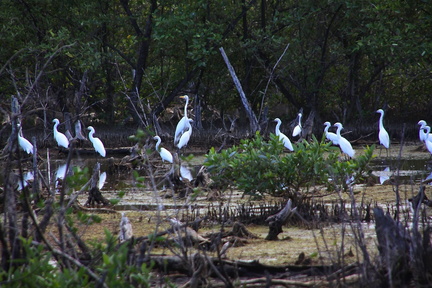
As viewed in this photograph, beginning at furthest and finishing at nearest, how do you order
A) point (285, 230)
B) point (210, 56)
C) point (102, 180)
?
point (210, 56) < point (102, 180) < point (285, 230)

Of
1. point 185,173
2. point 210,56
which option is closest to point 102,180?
point 185,173

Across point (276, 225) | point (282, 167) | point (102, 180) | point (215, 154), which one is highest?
point (215, 154)

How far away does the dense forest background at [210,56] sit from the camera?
16750mm

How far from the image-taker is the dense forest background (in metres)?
16.8

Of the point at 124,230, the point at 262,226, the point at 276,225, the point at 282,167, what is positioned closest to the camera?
the point at 124,230

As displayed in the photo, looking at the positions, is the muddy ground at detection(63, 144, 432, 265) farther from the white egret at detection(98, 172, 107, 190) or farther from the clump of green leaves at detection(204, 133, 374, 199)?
the white egret at detection(98, 172, 107, 190)

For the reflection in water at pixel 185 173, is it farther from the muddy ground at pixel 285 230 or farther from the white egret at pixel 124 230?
the white egret at pixel 124 230

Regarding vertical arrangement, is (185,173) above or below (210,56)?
below

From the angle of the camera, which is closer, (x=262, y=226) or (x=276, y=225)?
(x=276, y=225)

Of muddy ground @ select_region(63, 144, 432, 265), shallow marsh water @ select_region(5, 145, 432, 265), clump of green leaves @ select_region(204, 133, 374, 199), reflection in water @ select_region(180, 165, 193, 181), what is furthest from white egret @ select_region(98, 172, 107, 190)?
clump of green leaves @ select_region(204, 133, 374, 199)

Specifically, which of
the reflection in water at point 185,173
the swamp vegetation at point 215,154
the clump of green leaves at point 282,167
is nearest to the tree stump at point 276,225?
the swamp vegetation at point 215,154

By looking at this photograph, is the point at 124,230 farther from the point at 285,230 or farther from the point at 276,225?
the point at 285,230

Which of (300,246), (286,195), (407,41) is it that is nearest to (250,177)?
(286,195)

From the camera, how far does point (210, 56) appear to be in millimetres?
19219
